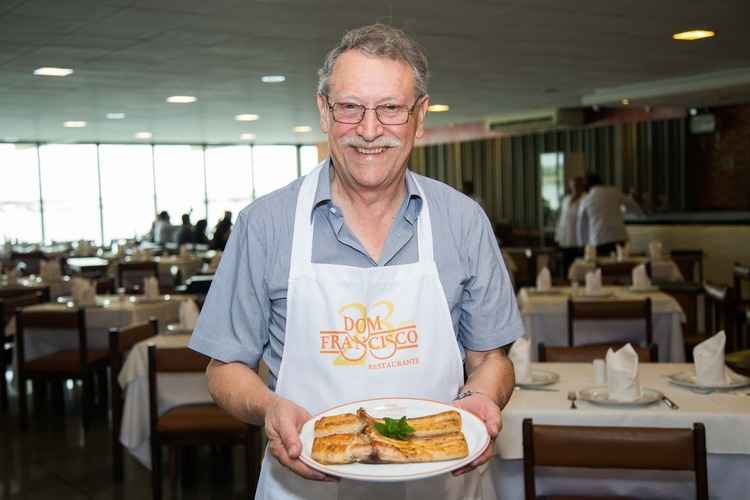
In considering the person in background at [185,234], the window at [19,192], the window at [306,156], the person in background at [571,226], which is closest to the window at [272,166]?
the window at [306,156]

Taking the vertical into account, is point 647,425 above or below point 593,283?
below

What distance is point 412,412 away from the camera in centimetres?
172

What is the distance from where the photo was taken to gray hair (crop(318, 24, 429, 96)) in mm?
1692

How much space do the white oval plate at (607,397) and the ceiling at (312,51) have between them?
2.92 meters

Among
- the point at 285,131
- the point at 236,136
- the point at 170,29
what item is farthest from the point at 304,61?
the point at 236,136

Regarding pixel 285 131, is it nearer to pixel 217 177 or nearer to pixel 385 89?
pixel 217 177

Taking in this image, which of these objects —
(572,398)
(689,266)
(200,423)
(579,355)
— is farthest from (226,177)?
(572,398)

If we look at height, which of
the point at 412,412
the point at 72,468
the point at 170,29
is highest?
the point at 170,29

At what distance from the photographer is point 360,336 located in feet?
5.85

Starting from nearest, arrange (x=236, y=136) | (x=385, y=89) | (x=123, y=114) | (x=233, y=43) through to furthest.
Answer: (x=385, y=89)
(x=233, y=43)
(x=123, y=114)
(x=236, y=136)

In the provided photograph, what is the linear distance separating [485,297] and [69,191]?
17.3 m

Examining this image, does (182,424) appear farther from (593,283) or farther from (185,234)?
(185,234)

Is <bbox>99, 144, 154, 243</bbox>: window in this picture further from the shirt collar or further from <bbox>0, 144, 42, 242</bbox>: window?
the shirt collar

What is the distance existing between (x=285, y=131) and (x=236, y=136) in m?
1.49
